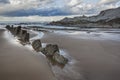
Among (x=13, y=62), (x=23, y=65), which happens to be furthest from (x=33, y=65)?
(x=13, y=62)

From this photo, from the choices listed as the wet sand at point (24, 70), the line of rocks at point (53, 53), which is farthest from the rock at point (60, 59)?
the wet sand at point (24, 70)

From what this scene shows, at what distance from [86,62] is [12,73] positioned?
4.46m

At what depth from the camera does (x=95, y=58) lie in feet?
37.7

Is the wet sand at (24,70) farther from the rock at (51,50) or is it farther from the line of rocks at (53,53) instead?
the rock at (51,50)

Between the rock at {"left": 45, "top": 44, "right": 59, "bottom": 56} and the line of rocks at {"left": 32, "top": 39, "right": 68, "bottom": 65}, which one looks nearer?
Answer: the line of rocks at {"left": 32, "top": 39, "right": 68, "bottom": 65}

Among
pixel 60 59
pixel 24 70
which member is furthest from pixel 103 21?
pixel 24 70

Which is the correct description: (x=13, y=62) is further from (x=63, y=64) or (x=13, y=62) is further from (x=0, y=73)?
(x=63, y=64)

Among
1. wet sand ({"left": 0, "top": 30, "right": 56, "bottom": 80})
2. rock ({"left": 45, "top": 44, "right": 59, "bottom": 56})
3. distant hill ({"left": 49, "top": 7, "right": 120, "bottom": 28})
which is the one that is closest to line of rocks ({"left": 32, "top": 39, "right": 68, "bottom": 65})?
rock ({"left": 45, "top": 44, "right": 59, "bottom": 56})

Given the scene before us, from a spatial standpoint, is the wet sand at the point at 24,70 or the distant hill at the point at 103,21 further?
the distant hill at the point at 103,21

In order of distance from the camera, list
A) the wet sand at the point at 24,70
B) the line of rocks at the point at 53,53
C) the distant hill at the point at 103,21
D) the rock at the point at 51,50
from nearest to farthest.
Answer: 1. the wet sand at the point at 24,70
2. the line of rocks at the point at 53,53
3. the rock at the point at 51,50
4. the distant hill at the point at 103,21

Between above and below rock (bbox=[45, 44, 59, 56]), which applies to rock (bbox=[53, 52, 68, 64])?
below

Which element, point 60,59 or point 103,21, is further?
point 103,21

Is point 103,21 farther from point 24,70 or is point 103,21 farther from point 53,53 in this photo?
point 24,70

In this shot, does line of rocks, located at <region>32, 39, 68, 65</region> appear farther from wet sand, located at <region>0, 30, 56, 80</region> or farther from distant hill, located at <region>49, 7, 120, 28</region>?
distant hill, located at <region>49, 7, 120, 28</region>
